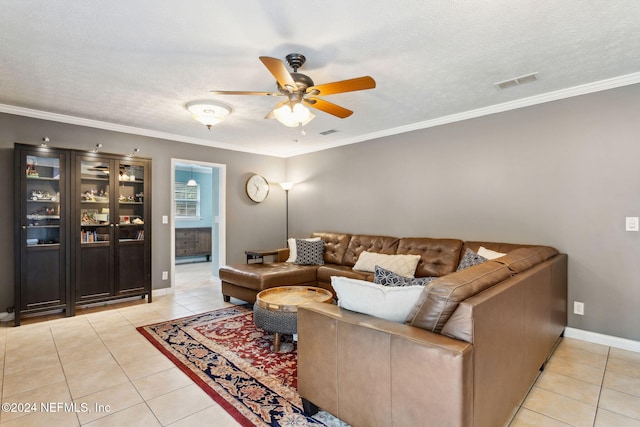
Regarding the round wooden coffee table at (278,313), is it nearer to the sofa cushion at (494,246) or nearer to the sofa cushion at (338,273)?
the sofa cushion at (338,273)

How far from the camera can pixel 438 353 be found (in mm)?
1333

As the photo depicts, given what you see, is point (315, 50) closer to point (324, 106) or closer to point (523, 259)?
point (324, 106)

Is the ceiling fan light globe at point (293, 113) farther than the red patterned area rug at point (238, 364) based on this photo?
Yes

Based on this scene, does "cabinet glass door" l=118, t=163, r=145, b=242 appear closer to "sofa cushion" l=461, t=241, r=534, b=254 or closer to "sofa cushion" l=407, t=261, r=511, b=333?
"sofa cushion" l=407, t=261, r=511, b=333

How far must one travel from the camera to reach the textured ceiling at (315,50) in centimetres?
199

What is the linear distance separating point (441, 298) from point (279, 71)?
1733 mm

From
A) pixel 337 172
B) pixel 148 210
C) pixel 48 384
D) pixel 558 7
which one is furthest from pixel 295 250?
pixel 558 7

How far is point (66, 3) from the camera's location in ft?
6.28

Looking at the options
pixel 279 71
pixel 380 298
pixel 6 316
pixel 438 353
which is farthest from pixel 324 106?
pixel 6 316

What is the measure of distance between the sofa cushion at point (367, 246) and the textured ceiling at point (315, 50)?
1806 mm

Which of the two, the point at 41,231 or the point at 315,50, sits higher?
the point at 315,50

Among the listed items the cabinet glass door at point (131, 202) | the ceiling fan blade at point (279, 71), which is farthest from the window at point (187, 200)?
the ceiling fan blade at point (279, 71)

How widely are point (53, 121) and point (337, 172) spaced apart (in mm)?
4035

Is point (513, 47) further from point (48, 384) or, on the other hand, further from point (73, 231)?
point (73, 231)
